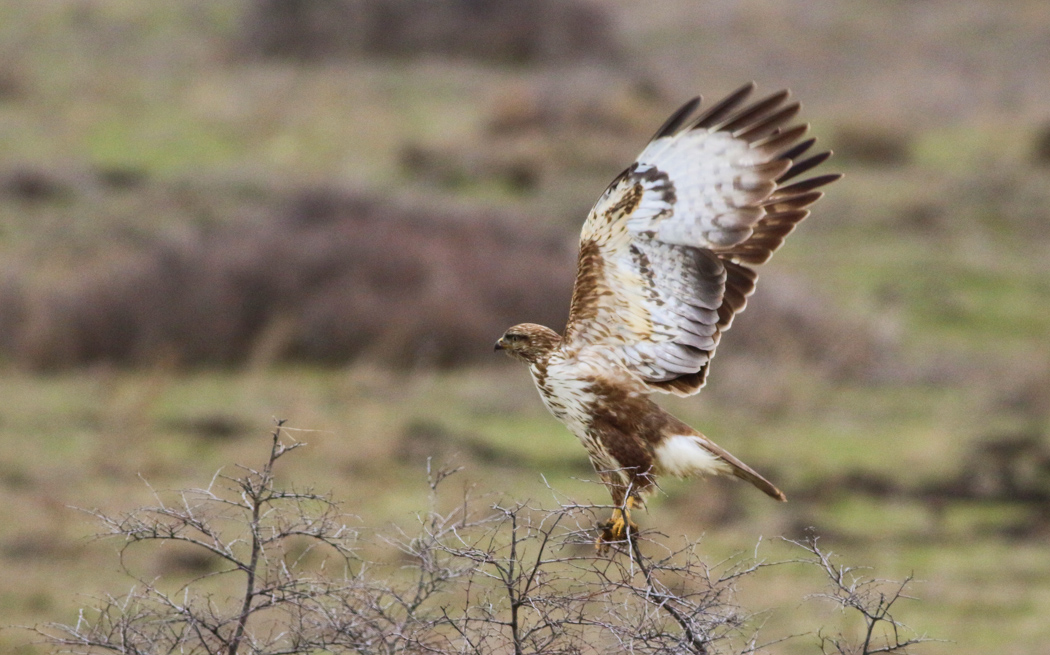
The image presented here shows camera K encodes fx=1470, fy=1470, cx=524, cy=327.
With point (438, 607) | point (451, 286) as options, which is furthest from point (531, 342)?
point (451, 286)

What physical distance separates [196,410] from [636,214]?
9.80m

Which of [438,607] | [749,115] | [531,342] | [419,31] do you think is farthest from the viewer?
[419,31]

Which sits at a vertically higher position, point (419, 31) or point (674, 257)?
point (419, 31)

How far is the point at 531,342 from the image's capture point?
4762mm

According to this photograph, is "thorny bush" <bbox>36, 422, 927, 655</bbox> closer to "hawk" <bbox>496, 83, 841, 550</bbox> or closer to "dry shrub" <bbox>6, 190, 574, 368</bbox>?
"hawk" <bbox>496, 83, 841, 550</bbox>

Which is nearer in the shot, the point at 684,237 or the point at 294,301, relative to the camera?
the point at 684,237

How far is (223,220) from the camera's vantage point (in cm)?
1894

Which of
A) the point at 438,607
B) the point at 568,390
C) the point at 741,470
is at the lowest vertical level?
the point at 438,607

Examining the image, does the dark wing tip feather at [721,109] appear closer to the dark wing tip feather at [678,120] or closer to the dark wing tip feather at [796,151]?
the dark wing tip feather at [678,120]

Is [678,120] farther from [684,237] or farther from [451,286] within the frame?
[451,286]

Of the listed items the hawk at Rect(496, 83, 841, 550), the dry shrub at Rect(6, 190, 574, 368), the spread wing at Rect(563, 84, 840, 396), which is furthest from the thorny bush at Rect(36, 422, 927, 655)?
the dry shrub at Rect(6, 190, 574, 368)

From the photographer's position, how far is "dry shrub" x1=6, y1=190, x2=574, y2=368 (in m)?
15.8

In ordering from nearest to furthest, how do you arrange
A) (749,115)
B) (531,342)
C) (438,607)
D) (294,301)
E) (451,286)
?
(438,607) < (531,342) < (749,115) < (294,301) < (451,286)

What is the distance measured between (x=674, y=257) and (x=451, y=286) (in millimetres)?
11952
